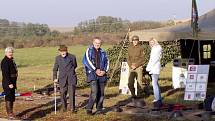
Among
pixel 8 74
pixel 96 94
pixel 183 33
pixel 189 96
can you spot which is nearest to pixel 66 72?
pixel 96 94

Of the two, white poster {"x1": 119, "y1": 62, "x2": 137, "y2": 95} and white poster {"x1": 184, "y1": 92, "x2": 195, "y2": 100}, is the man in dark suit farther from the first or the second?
white poster {"x1": 119, "y1": 62, "x2": 137, "y2": 95}

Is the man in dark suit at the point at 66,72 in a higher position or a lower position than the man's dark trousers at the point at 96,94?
higher

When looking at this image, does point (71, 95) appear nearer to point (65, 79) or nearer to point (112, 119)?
point (65, 79)

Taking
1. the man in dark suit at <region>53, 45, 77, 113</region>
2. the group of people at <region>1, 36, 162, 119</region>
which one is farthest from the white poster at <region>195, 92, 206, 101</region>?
the man in dark suit at <region>53, 45, 77, 113</region>

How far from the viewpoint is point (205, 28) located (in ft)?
46.6

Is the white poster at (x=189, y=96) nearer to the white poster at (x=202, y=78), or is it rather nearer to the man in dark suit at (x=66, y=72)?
the white poster at (x=202, y=78)

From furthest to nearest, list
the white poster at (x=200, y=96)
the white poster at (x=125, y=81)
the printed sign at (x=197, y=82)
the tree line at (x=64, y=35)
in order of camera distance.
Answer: the tree line at (x=64, y=35) → the white poster at (x=125, y=81) → the printed sign at (x=197, y=82) → the white poster at (x=200, y=96)

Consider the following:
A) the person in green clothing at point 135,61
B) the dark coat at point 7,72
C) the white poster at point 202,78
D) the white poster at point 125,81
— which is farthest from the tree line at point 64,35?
the dark coat at point 7,72

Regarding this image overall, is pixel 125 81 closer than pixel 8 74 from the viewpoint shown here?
No

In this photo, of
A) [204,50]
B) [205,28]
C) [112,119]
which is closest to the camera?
[112,119]

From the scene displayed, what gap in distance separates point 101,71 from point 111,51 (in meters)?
8.25

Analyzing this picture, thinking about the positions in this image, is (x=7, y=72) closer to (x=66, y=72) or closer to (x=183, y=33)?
(x=66, y=72)

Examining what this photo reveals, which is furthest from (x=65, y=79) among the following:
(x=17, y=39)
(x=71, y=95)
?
(x=17, y=39)

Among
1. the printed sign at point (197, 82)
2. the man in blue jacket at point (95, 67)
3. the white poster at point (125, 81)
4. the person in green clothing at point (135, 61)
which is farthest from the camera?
the white poster at point (125, 81)
